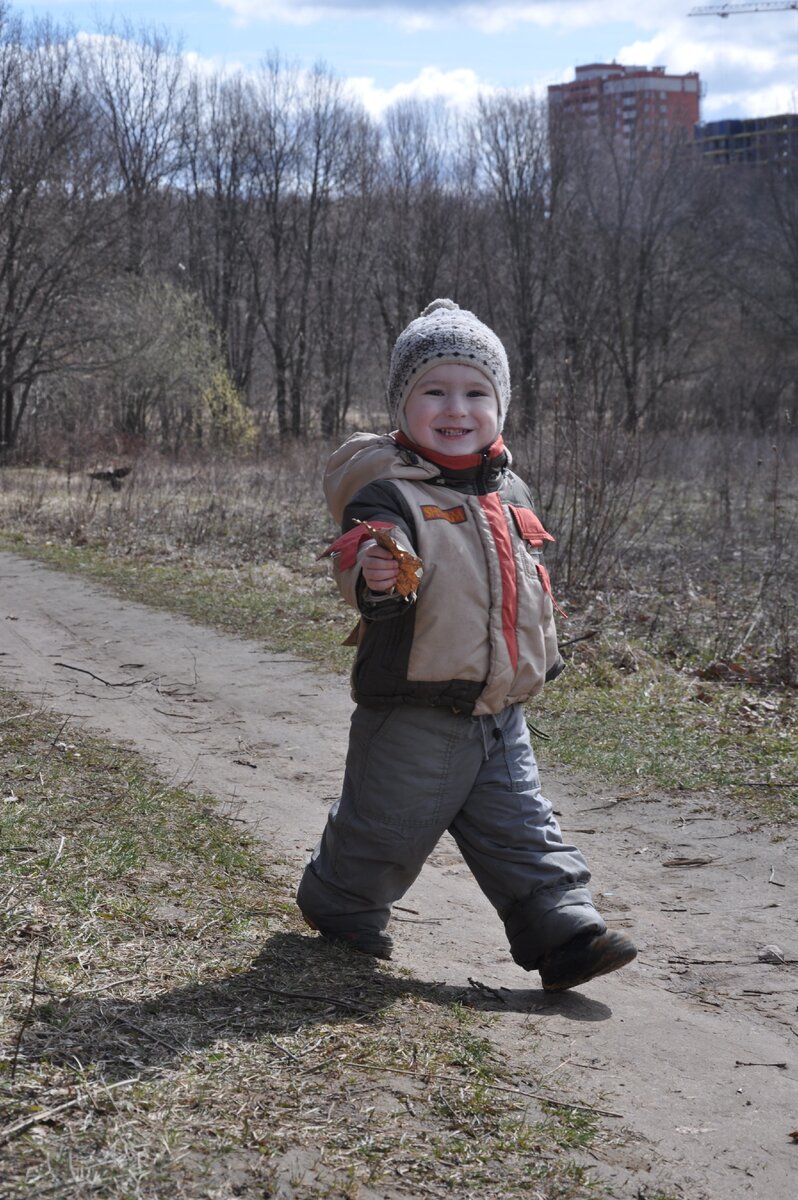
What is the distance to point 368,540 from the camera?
314 cm

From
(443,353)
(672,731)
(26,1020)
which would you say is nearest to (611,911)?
(443,353)

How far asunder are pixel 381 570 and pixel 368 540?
151 mm

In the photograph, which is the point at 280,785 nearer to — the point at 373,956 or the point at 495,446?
the point at 373,956

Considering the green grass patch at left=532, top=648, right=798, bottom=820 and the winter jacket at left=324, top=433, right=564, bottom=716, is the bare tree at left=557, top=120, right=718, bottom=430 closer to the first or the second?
the green grass patch at left=532, top=648, right=798, bottom=820

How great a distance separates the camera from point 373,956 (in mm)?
3514

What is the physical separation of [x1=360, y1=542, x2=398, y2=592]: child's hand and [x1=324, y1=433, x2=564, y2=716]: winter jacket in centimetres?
11

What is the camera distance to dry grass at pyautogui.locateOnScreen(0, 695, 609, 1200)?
2.27m

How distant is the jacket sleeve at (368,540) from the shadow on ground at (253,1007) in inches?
37.1

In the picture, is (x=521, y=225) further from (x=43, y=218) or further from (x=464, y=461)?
(x=464, y=461)

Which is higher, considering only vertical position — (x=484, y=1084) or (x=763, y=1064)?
(x=484, y=1084)

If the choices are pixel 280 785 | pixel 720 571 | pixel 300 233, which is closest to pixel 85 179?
pixel 300 233

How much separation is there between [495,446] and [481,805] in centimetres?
98

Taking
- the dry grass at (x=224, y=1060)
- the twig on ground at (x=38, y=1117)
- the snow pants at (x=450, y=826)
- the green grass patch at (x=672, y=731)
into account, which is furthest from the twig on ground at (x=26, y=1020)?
the green grass patch at (x=672, y=731)

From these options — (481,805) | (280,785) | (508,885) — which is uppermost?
(481,805)
